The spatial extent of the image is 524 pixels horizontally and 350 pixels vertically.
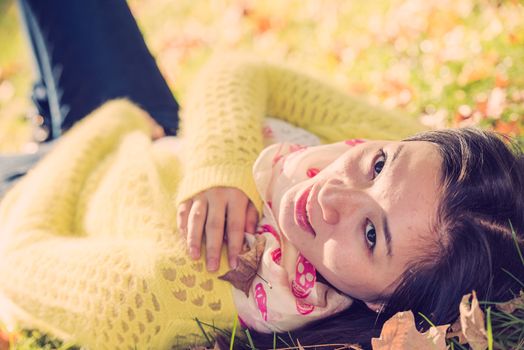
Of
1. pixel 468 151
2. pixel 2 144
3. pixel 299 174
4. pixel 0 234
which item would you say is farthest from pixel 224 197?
pixel 2 144

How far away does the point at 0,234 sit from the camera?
6.67 ft

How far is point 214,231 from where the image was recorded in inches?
62.3

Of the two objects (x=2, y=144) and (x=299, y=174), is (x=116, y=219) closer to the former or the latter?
(x=299, y=174)

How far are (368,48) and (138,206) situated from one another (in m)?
1.78

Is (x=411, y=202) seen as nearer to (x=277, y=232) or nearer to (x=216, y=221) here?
(x=277, y=232)

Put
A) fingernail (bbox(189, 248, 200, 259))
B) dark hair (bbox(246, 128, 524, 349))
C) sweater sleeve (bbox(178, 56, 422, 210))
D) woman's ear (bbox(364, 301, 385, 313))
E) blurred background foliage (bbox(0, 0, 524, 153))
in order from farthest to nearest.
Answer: blurred background foliage (bbox(0, 0, 524, 153))
sweater sleeve (bbox(178, 56, 422, 210))
fingernail (bbox(189, 248, 200, 259))
woman's ear (bbox(364, 301, 385, 313))
dark hair (bbox(246, 128, 524, 349))

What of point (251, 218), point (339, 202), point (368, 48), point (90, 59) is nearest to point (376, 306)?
point (339, 202)

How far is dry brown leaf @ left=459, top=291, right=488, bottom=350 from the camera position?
1244 millimetres

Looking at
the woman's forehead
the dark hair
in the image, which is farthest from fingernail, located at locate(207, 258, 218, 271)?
the woman's forehead

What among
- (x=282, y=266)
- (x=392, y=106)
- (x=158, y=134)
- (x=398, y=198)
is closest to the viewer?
(x=398, y=198)

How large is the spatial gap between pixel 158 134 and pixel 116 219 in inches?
30.7

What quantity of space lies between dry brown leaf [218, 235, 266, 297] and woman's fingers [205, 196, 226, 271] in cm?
5

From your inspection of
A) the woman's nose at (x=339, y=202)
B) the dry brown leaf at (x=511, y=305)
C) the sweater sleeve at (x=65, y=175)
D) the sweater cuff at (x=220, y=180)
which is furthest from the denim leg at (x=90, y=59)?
the dry brown leaf at (x=511, y=305)

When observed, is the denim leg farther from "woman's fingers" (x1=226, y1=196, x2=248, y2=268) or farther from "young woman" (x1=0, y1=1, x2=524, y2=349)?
"woman's fingers" (x1=226, y1=196, x2=248, y2=268)
